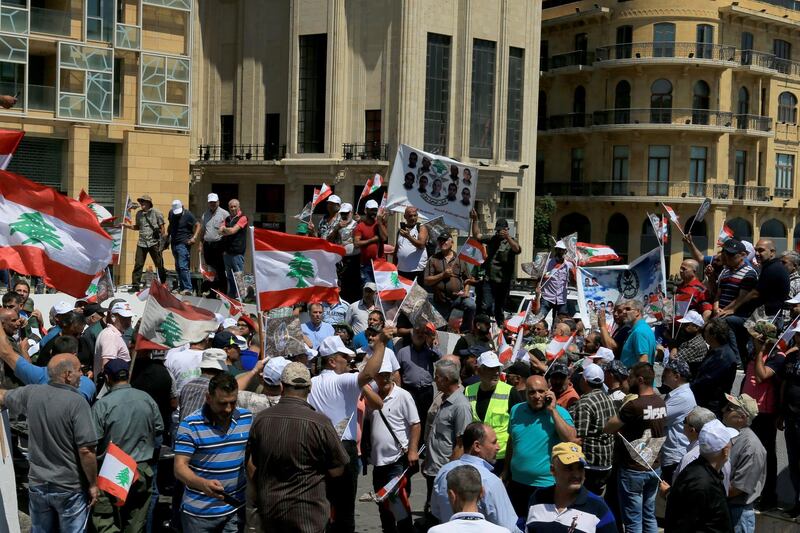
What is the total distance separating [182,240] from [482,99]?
85.0 ft

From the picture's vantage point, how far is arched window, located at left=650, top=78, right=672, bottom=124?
56.4 meters

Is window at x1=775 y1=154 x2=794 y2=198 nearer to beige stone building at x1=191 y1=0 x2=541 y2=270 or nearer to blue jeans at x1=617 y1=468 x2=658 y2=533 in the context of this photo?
beige stone building at x1=191 y1=0 x2=541 y2=270

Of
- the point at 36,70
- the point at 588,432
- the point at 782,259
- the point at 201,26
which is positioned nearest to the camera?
the point at 588,432

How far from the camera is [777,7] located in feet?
197

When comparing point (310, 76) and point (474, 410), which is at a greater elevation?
point (310, 76)

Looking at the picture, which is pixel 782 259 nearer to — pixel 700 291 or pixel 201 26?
pixel 700 291

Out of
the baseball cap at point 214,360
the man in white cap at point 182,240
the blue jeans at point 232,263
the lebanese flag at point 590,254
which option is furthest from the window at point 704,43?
the baseball cap at point 214,360

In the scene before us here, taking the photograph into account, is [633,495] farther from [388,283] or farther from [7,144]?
[7,144]

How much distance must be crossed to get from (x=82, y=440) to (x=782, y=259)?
9.22m

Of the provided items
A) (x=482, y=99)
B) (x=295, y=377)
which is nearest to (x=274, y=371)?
(x=295, y=377)

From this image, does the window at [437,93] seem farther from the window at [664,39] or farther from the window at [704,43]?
the window at [704,43]

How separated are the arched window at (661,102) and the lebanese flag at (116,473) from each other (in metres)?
51.2

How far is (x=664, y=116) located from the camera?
56406 mm

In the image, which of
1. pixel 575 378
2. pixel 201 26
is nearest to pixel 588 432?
pixel 575 378
